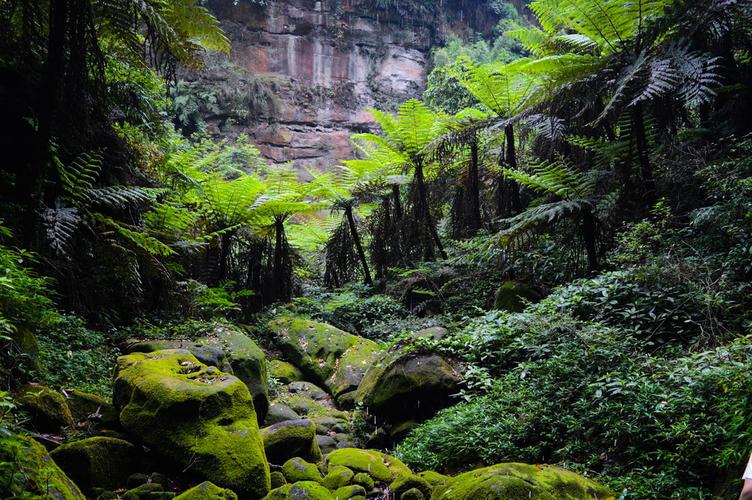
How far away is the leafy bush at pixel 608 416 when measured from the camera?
8.32 feet

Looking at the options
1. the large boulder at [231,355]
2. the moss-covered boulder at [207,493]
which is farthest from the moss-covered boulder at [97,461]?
the large boulder at [231,355]

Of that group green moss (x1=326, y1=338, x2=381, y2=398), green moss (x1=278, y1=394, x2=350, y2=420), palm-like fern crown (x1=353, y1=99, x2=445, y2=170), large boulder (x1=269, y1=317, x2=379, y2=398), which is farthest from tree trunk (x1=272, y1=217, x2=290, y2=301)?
green moss (x1=278, y1=394, x2=350, y2=420)

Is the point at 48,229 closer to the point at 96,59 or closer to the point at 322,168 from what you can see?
the point at 96,59

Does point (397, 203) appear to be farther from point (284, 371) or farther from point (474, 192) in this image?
point (284, 371)

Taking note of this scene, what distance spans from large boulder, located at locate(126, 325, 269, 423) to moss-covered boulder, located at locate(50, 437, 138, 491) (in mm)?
1429

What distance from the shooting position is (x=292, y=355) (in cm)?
699

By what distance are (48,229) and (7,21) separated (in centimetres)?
191

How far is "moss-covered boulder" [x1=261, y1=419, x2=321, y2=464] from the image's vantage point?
149 inches

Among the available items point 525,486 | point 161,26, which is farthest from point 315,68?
point 525,486

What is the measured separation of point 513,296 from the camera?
6098 mm

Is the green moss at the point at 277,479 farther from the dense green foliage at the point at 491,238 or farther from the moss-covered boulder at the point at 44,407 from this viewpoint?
the moss-covered boulder at the point at 44,407

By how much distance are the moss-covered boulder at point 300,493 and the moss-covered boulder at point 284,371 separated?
3.28 metres

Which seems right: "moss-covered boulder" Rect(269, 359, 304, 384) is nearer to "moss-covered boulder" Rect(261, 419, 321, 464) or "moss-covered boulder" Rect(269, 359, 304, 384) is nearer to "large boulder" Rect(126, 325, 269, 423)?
"large boulder" Rect(126, 325, 269, 423)

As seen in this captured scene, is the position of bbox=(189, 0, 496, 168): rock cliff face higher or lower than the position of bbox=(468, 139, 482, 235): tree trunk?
higher
